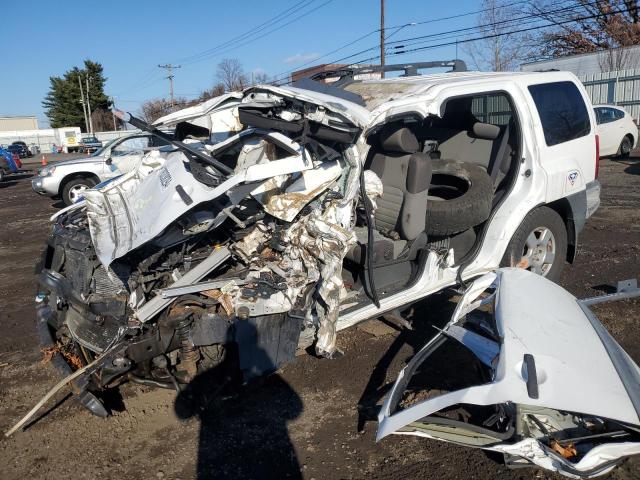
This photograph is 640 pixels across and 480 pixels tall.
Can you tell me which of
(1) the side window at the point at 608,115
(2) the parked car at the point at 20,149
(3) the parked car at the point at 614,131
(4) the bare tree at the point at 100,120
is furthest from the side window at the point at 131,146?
(4) the bare tree at the point at 100,120

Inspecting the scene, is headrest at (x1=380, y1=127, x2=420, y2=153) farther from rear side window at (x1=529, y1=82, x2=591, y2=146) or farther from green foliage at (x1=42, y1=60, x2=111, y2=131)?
green foliage at (x1=42, y1=60, x2=111, y2=131)

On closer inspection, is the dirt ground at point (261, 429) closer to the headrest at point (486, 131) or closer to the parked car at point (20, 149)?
the headrest at point (486, 131)

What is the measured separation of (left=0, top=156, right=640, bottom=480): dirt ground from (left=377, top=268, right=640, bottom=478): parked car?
36cm

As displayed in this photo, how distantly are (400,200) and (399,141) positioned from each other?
0.46 meters

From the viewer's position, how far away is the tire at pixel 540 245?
427 centimetres

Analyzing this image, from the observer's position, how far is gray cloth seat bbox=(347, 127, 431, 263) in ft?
12.3

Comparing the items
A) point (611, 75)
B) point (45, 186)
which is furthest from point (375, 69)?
point (611, 75)

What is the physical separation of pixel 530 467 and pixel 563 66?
90.7 feet

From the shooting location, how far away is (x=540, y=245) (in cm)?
456

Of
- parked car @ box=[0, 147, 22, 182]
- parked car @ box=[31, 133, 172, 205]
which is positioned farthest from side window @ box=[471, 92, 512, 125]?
parked car @ box=[0, 147, 22, 182]

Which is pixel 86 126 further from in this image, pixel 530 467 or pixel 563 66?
pixel 530 467

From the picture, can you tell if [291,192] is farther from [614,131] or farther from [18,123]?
[18,123]

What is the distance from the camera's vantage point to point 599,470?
2256 millimetres

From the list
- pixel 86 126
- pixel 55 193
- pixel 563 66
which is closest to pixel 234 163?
pixel 55 193
